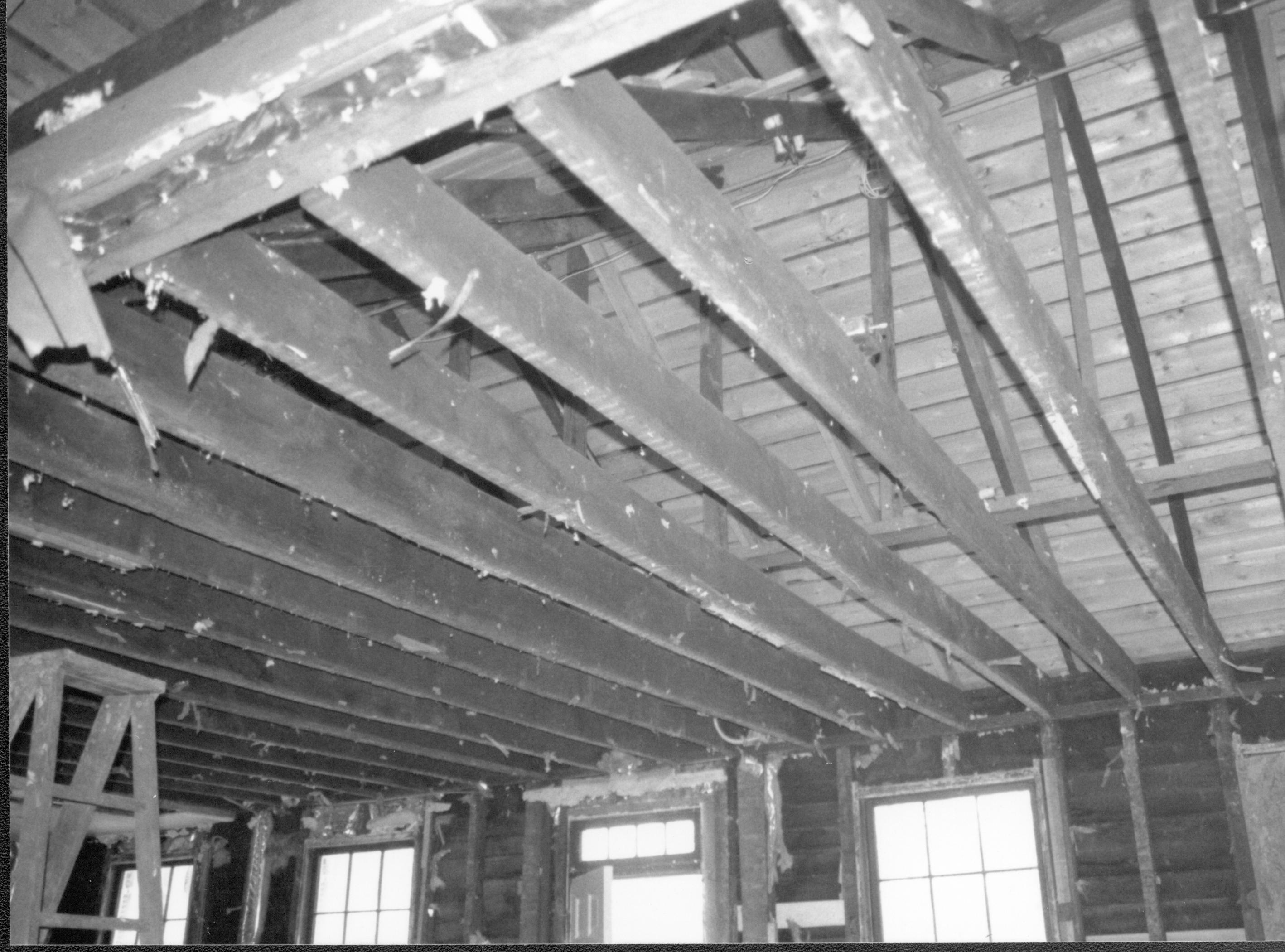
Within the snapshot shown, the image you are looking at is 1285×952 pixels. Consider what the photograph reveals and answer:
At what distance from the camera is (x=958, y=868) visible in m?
4.92

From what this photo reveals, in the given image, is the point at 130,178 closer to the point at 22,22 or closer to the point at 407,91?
the point at 407,91

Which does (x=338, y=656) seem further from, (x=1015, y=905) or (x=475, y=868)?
(x=1015, y=905)

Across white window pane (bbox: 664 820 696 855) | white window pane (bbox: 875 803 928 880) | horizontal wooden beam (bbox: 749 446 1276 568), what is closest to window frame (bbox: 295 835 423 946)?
white window pane (bbox: 664 820 696 855)

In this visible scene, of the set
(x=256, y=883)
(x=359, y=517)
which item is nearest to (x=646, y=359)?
(x=359, y=517)

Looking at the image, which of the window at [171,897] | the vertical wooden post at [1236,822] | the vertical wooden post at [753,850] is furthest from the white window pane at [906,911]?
the window at [171,897]

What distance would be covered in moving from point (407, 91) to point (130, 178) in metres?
0.46

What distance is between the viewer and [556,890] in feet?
19.3

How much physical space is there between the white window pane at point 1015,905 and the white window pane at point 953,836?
4.6 inches

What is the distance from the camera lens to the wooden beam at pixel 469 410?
185 cm

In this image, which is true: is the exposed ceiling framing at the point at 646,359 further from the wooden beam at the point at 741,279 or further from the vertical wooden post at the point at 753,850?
the vertical wooden post at the point at 753,850

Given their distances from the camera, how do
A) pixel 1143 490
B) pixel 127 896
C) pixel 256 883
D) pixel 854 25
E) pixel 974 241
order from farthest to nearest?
1. pixel 127 896
2. pixel 256 883
3. pixel 1143 490
4. pixel 974 241
5. pixel 854 25

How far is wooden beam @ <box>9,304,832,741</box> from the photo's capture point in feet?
7.22

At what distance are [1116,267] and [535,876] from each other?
4402 mm

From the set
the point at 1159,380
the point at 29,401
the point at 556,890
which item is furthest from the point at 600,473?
the point at 556,890
